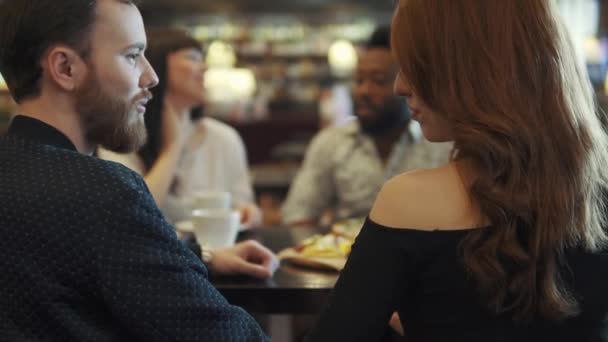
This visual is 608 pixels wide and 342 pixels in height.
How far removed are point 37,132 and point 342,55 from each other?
10.1 meters

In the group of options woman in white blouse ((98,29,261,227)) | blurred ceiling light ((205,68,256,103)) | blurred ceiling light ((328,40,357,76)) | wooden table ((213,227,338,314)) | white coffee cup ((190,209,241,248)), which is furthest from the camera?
blurred ceiling light ((328,40,357,76))

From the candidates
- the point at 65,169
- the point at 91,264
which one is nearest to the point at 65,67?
the point at 65,169

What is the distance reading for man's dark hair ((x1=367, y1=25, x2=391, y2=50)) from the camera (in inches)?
107

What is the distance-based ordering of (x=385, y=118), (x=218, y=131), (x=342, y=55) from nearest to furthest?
(x=385, y=118) < (x=218, y=131) < (x=342, y=55)

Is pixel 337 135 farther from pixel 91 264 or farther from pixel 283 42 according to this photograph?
pixel 283 42

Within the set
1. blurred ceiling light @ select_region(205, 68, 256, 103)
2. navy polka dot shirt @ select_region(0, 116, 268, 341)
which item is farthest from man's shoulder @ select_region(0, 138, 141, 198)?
blurred ceiling light @ select_region(205, 68, 256, 103)

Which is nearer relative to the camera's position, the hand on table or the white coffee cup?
the hand on table

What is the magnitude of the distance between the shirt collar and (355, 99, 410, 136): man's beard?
5.52 ft

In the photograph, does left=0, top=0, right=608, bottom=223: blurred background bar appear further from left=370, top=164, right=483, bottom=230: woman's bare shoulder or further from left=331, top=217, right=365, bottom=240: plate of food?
left=370, top=164, right=483, bottom=230: woman's bare shoulder

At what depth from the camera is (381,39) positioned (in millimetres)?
2750

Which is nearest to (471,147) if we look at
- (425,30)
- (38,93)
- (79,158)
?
(425,30)

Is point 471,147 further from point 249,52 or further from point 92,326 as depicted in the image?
point 249,52

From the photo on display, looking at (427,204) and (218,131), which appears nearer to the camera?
(427,204)

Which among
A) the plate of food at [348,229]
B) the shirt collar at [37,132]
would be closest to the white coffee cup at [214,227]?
the plate of food at [348,229]
